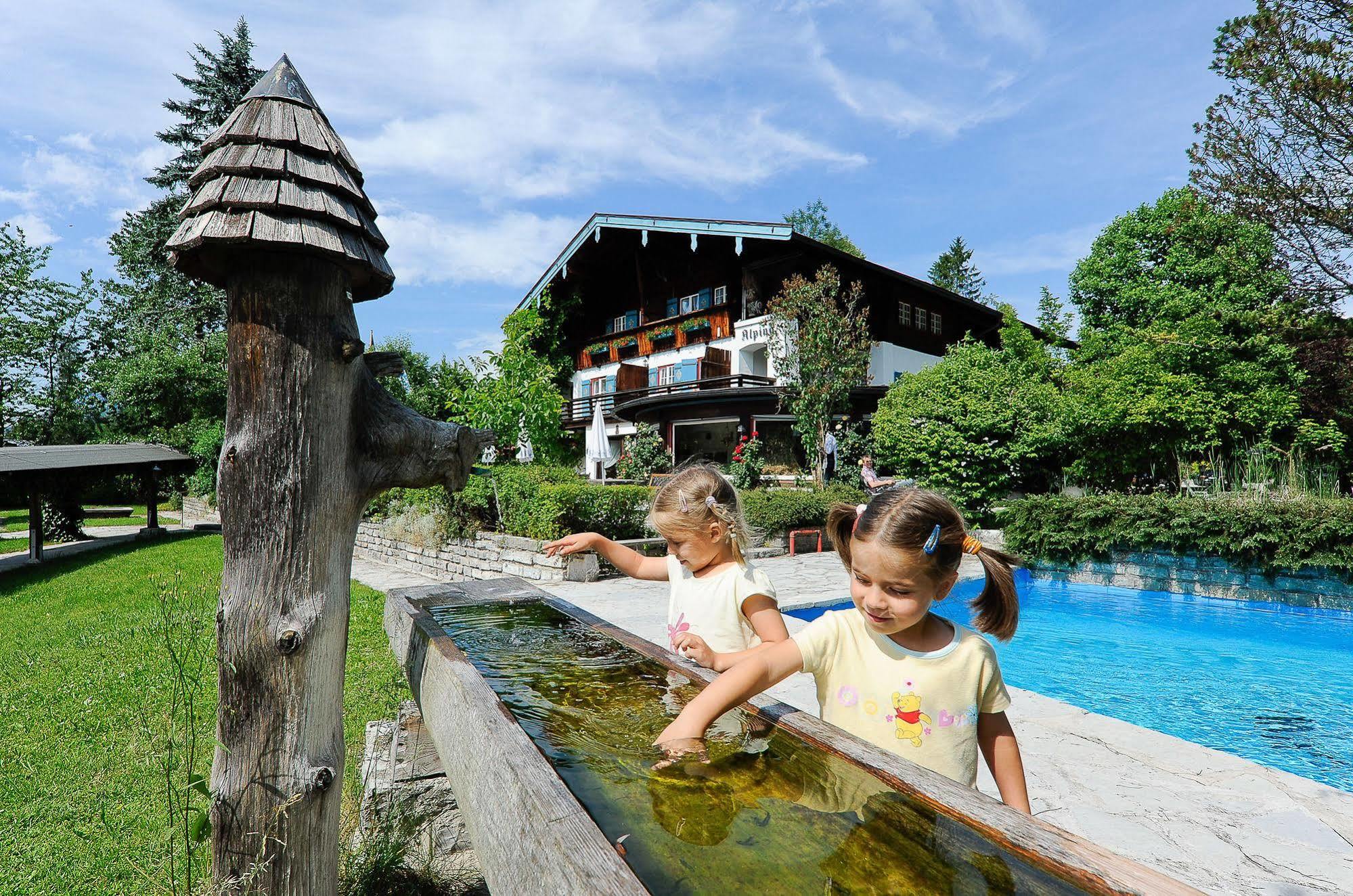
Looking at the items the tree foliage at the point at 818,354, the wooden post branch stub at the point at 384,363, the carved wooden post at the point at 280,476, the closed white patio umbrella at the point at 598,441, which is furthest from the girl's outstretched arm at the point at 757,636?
the closed white patio umbrella at the point at 598,441

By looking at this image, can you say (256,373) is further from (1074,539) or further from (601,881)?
(1074,539)

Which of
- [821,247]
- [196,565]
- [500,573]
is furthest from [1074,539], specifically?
[196,565]

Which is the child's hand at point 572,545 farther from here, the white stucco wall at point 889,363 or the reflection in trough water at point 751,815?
the white stucco wall at point 889,363

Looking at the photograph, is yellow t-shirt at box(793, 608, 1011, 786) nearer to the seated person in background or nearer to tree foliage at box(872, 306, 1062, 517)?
tree foliage at box(872, 306, 1062, 517)

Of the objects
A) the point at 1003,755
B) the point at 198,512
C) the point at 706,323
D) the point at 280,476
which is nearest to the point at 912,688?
the point at 1003,755

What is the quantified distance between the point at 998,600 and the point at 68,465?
17.6 metres

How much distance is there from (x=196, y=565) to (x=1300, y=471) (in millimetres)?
19211

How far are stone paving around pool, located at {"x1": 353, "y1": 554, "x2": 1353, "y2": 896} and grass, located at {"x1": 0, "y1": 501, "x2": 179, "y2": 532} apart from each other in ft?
85.4

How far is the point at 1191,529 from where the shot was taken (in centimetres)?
1016

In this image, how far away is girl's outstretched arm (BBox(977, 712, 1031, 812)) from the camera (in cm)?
179

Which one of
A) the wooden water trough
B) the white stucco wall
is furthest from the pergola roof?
the white stucco wall

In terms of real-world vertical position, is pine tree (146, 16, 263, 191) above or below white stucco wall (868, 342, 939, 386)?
above

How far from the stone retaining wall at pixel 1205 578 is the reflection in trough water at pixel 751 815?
10825 mm

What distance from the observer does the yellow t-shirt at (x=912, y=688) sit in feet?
5.94
